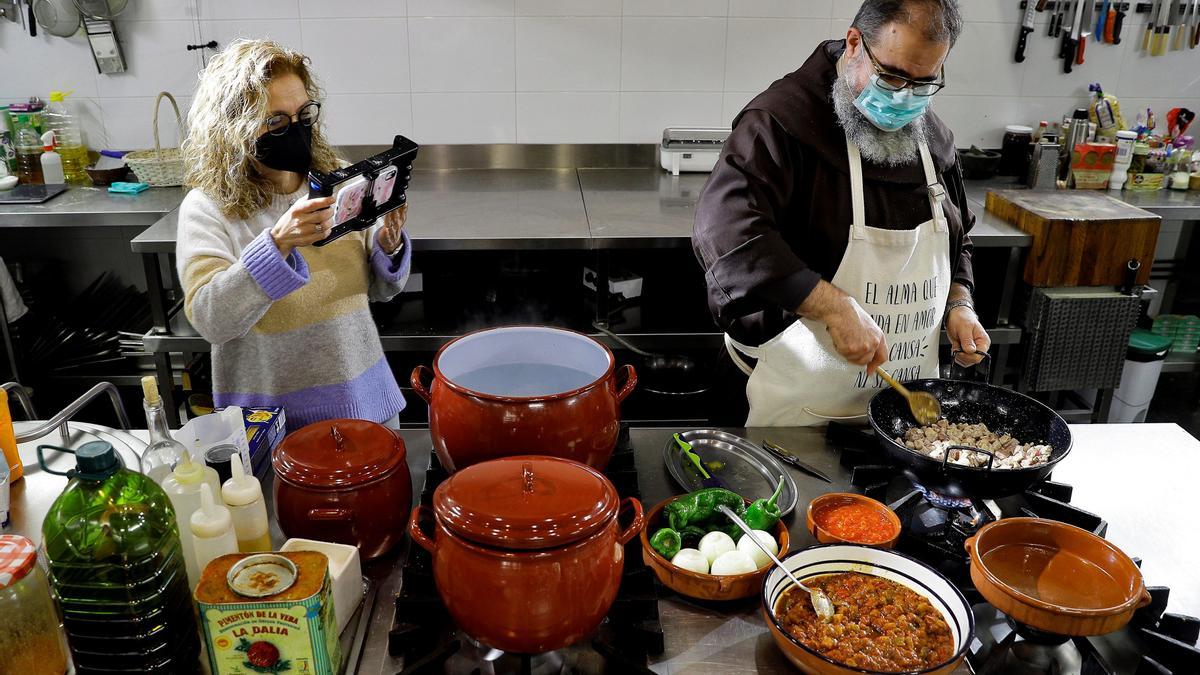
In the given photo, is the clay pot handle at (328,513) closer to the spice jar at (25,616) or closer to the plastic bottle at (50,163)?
the spice jar at (25,616)

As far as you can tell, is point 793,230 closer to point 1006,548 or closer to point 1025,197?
point 1006,548

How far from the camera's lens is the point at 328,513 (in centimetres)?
110

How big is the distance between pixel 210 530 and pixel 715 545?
2.06ft

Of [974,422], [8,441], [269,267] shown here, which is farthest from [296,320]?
[974,422]

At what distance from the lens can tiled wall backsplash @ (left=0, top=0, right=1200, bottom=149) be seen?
342 cm

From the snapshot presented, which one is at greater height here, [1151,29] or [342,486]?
[1151,29]

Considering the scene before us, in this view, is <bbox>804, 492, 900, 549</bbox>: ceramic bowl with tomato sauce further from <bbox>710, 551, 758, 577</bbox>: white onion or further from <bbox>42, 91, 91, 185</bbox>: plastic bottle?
<bbox>42, 91, 91, 185</bbox>: plastic bottle

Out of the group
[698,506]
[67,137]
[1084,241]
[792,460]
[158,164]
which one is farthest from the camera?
[67,137]

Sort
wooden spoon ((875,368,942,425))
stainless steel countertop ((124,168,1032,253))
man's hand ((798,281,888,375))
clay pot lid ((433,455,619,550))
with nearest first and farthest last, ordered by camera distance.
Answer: clay pot lid ((433,455,619,550))
wooden spoon ((875,368,942,425))
man's hand ((798,281,888,375))
stainless steel countertop ((124,168,1032,253))

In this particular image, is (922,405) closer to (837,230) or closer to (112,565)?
(837,230)

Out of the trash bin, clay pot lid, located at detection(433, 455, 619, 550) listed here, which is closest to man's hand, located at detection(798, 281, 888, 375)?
clay pot lid, located at detection(433, 455, 619, 550)

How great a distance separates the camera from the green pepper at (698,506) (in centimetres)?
122

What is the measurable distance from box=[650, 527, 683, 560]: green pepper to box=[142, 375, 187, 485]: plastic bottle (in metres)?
0.63

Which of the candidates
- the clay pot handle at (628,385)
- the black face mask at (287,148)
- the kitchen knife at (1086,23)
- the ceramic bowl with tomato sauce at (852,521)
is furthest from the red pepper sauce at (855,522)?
the kitchen knife at (1086,23)
